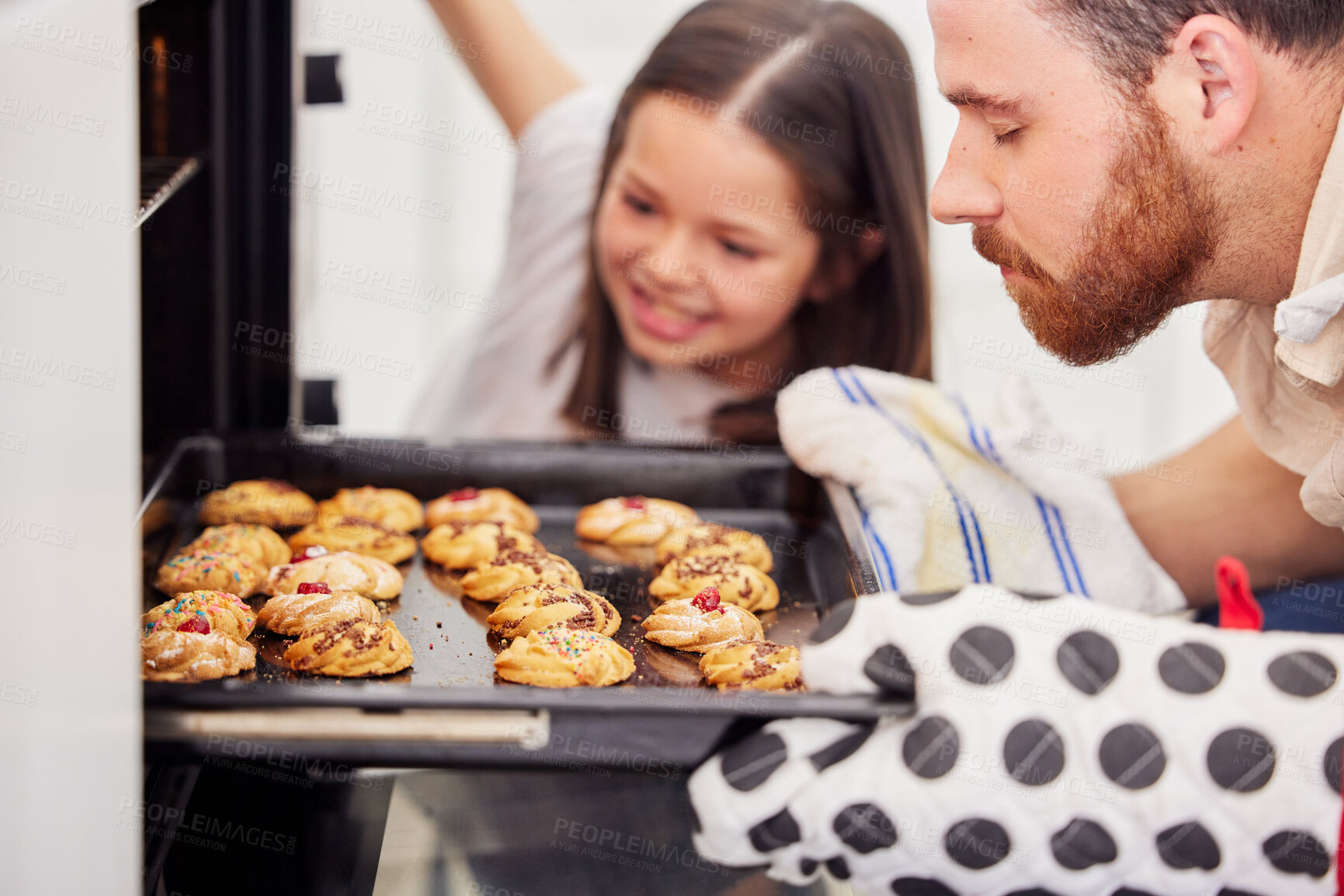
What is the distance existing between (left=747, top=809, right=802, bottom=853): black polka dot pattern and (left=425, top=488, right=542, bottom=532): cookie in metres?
0.80

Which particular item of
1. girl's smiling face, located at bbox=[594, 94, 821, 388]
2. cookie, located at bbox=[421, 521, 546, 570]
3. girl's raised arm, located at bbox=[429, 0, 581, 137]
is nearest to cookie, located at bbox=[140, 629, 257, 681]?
cookie, located at bbox=[421, 521, 546, 570]

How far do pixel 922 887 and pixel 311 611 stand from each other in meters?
0.76

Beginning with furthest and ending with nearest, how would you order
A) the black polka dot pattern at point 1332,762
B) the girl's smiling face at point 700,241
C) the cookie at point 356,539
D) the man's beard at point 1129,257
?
the girl's smiling face at point 700,241 → the cookie at point 356,539 → the man's beard at point 1129,257 → the black polka dot pattern at point 1332,762

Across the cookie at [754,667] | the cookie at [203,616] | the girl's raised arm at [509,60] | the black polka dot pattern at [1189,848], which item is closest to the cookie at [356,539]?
the cookie at [203,616]

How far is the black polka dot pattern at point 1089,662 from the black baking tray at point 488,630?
5.4 inches

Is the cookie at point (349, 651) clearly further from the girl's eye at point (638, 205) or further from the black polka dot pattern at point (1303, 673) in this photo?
the girl's eye at point (638, 205)

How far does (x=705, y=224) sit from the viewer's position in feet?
7.13

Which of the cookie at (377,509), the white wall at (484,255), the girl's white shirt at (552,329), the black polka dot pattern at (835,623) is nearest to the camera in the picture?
the black polka dot pattern at (835,623)

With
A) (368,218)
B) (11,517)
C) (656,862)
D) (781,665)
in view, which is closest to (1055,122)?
(781,665)

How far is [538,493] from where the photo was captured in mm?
1808

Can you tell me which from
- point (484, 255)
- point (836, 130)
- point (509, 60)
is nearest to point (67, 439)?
point (836, 130)

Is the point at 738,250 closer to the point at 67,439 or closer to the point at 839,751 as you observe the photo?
the point at 839,751

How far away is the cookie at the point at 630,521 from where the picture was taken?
5.47 ft

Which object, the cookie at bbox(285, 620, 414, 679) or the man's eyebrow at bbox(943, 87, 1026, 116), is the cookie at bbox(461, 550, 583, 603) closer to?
the cookie at bbox(285, 620, 414, 679)
